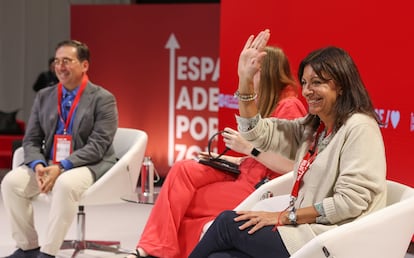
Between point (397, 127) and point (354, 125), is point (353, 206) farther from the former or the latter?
point (397, 127)

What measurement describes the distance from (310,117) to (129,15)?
563 centimetres

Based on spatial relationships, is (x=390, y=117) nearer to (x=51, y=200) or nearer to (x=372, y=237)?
(x=51, y=200)

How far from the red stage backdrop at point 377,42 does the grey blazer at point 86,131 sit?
4.97 ft

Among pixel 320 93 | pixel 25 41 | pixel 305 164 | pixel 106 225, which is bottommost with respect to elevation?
pixel 106 225

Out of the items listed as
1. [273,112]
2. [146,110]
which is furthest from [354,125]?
[146,110]

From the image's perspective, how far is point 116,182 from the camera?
5289 millimetres

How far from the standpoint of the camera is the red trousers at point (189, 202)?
4.39 metres

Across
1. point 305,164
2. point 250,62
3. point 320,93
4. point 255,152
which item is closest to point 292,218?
point 305,164

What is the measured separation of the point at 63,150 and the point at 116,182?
40 cm

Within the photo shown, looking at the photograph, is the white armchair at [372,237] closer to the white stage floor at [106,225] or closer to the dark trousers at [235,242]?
the dark trousers at [235,242]

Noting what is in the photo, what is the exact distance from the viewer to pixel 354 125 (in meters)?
3.13

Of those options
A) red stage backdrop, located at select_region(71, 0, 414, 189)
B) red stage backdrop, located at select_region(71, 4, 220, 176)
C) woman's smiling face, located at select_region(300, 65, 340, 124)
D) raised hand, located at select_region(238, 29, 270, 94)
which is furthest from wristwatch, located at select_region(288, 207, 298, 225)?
red stage backdrop, located at select_region(71, 4, 220, 176)

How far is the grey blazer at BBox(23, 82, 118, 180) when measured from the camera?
17.3 feet

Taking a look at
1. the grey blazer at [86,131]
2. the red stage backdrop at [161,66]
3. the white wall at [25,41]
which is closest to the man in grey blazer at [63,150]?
the grey blazer at [86,131]
